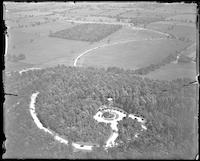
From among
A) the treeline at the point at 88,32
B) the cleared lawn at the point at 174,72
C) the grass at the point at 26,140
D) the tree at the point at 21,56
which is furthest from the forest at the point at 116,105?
the treeline at the point at 88,32

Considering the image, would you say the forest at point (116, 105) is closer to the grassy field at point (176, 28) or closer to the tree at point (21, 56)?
the tree at point (21, 56)

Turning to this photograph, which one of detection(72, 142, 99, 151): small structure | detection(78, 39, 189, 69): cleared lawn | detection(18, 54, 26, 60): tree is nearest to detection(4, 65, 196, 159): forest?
detection(72, 142, 99, 151): small structure

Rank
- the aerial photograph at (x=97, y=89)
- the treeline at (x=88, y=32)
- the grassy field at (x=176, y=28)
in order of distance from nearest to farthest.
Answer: the aerial photograph at (x=97, y=89) → the grassy field at (x=176, y=28) → the treeline at (x=88, y=32)

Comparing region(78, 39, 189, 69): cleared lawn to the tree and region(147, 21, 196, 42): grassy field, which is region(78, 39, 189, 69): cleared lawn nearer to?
region(147, 21, 196, 42): grassy field

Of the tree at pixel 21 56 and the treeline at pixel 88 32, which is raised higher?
the treeline at pixel 88 32

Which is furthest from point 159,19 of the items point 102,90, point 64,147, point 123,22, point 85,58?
point 64,147
